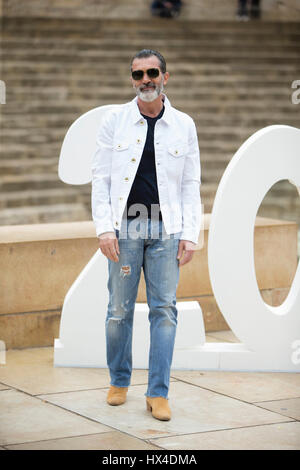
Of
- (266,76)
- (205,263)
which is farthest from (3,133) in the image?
(205,263)

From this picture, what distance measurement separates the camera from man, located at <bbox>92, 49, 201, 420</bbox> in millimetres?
4355

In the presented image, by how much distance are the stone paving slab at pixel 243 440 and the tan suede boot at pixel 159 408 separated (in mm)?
272

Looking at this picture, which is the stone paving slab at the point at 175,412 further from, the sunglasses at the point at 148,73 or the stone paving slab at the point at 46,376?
the sunglasses at the point at 148,73

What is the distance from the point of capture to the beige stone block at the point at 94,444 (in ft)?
12.8

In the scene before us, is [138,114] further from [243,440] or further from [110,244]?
[243,440]

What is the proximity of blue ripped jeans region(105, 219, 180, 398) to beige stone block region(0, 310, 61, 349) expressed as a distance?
1583 mm

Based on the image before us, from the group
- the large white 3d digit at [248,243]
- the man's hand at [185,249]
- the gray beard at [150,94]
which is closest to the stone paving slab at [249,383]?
the large white 3d digit at [248,243]

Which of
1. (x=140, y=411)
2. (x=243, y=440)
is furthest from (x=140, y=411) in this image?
(x=243, y=440)

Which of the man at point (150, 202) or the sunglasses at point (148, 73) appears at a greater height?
the sunglasses at point (148, 73)

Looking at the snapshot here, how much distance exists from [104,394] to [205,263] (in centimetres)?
192

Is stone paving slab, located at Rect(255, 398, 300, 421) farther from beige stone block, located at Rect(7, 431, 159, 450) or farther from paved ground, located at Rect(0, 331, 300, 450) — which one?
beige stone block, located at Rect(7, 431, 159, 450)

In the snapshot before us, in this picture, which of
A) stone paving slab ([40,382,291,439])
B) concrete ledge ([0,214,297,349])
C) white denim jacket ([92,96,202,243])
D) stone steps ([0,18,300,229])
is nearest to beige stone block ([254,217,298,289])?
concrete ledge ([0,214,297,349])

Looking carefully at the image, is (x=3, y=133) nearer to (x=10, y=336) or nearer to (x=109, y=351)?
(x=10, y=336)

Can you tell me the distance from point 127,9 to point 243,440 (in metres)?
17.6
